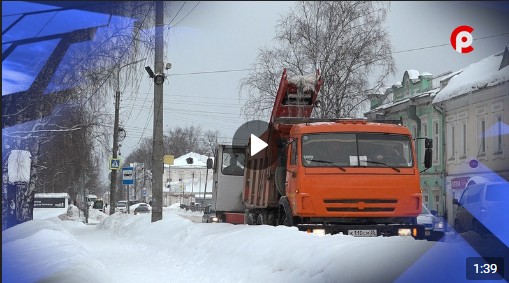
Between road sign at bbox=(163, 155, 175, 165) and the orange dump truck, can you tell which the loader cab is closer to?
road sign at bbox=(163, 155, 175, 165)

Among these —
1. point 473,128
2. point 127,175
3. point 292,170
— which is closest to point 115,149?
point 127,175

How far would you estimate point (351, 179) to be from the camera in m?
10.2

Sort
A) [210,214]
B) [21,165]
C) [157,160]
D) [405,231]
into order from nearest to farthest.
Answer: [21,165]
[405,231]
[157,160]
[210,214]

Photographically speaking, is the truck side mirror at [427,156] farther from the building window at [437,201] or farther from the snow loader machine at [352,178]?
the building window at [437,201]

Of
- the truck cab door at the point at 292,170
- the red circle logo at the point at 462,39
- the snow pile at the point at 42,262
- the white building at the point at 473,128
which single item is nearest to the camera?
the snow pile at the point at 42,262

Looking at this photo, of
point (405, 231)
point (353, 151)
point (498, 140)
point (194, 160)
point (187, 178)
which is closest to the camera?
point (498, 140)

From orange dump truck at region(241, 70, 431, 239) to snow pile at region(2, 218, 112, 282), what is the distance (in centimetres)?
393

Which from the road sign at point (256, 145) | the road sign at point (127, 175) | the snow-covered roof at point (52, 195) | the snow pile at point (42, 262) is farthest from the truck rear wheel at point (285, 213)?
the road sign at point (127, 175)

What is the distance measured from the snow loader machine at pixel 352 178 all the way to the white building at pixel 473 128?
4.29 feet

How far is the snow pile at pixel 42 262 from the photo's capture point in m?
5.79

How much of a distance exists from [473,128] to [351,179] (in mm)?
7330

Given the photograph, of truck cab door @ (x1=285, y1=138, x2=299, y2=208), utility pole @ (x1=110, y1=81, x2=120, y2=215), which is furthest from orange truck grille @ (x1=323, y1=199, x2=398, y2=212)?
utility pole @ (x1=110, y1=81, x2=120, y2=215)
